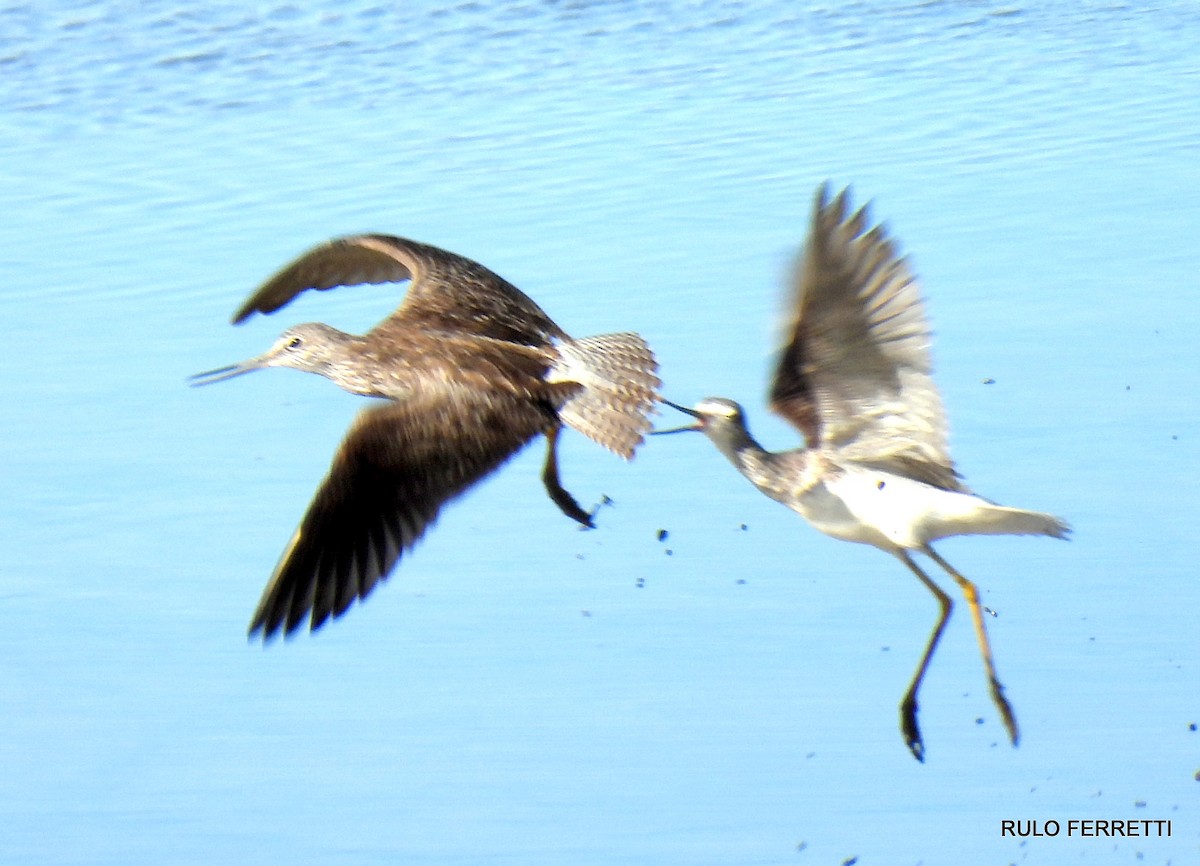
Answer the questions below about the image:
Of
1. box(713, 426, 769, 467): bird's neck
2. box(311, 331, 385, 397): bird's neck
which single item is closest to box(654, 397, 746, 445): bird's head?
box(713, 426, 769, 467): bird's neck

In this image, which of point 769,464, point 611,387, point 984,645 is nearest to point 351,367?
point 611,387

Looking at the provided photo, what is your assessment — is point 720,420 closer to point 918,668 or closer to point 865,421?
point 865,421

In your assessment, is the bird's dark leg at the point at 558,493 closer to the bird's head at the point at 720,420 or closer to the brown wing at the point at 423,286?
the brown wing at the point at 423,286

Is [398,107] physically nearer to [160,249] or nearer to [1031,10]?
[160,249]

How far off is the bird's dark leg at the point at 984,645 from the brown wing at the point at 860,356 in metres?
0.26

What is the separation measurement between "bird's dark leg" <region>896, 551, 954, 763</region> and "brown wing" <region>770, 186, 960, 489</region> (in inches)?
11.6

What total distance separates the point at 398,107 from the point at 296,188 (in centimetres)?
135

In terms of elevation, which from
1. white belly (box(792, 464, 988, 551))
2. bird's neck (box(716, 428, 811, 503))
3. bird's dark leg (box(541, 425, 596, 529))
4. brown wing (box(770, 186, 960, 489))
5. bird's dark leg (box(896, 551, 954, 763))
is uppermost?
brown wing (box(770, 186, 960, 489))

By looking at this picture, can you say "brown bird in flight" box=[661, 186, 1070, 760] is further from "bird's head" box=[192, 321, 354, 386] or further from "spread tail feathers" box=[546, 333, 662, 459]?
"bird's head" box=[192, 321, 354, 386]

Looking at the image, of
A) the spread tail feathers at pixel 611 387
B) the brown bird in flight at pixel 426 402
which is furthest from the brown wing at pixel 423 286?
the spread tail feathers at pixel 611 387

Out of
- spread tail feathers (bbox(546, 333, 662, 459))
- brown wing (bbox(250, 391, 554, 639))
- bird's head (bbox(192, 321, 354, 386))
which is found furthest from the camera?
bird's head (bbox(192, 321, 354, 386))

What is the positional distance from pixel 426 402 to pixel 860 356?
1100 millimetres

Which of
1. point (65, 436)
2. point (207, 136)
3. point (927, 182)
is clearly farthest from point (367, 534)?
point (207, 136)

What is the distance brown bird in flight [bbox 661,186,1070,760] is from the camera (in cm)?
426
